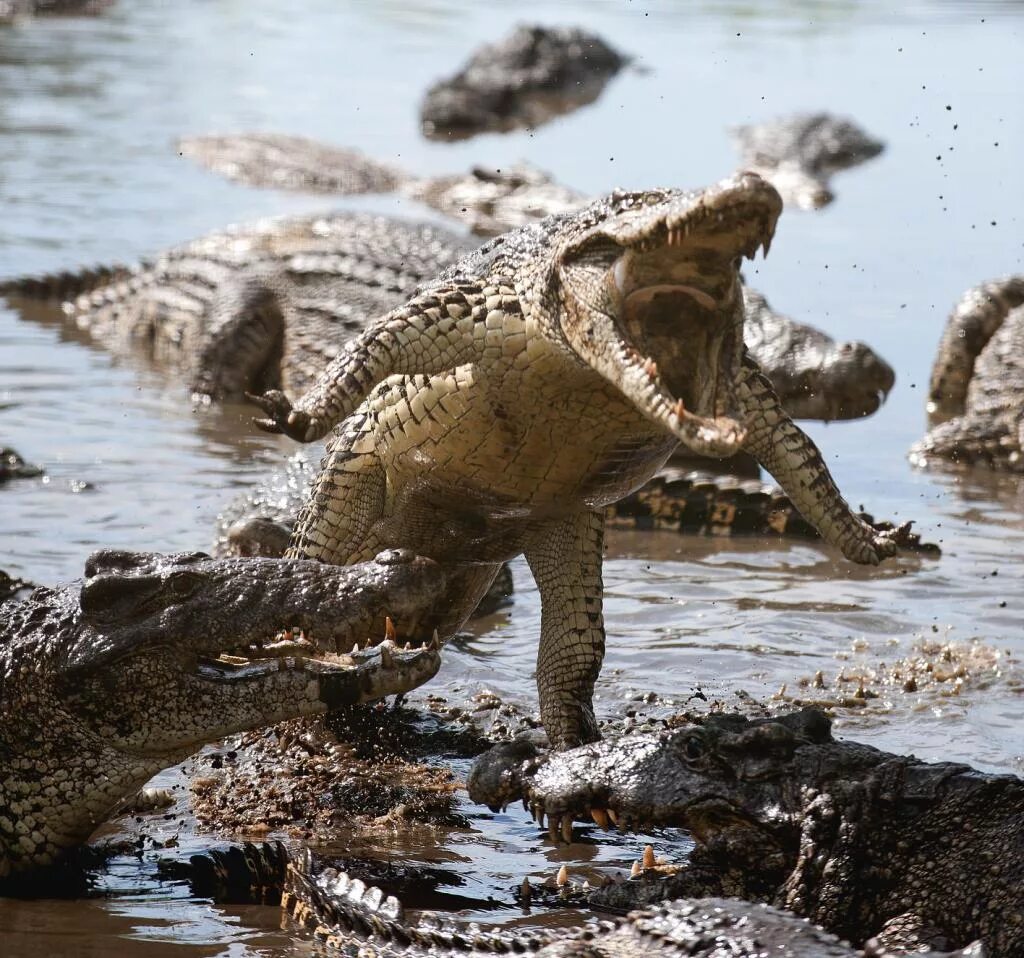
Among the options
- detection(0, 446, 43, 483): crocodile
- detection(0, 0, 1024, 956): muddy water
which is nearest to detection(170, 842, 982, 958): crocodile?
detection(0, 0, 1024, 956): muddy water

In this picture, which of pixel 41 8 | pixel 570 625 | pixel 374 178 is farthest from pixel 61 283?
pixel 41 8

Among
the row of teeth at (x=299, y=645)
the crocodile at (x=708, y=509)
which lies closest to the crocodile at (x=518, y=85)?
the crocodile at (x=708, y=509)

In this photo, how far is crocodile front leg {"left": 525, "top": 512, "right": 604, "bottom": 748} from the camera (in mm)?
5523

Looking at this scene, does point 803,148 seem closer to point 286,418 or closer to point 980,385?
point 980,385

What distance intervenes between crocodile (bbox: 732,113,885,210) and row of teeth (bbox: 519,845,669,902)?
42.7 feet

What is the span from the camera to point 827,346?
10.2 m

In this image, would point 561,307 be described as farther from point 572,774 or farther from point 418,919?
point 418,919

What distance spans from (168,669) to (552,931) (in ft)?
4.15

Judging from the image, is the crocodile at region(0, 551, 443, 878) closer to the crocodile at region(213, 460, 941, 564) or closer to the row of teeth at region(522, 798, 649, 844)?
the row of teeth at region(522, 798, 649, 844)

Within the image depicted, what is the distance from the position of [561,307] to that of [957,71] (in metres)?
20.0

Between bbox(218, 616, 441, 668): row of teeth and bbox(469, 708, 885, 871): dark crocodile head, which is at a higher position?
bbox(218, 616, 441, 668): row of teeth

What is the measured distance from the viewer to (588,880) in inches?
184

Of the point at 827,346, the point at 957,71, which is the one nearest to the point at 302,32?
the point at 957,71

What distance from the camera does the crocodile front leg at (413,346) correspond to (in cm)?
503
